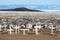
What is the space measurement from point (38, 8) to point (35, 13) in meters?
0.09

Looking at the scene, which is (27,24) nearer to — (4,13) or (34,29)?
(34,29)

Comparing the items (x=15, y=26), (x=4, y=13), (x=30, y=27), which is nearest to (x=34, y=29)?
(x=30, y=27)

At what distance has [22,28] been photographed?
12.3 ft

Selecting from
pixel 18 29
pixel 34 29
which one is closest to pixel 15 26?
pixel 18 29

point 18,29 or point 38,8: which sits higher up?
point 38,8

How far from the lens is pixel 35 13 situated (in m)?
3.77

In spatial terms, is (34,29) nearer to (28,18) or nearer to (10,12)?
(28,18)

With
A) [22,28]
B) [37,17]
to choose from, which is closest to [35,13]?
[37,17]

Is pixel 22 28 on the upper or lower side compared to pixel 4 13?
→ lower

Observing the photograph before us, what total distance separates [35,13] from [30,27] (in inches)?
9.3

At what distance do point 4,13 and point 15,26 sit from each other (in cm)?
28

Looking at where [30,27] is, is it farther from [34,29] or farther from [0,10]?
[0,10]

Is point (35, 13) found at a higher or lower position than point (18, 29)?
higher

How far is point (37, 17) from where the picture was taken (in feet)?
12.3
